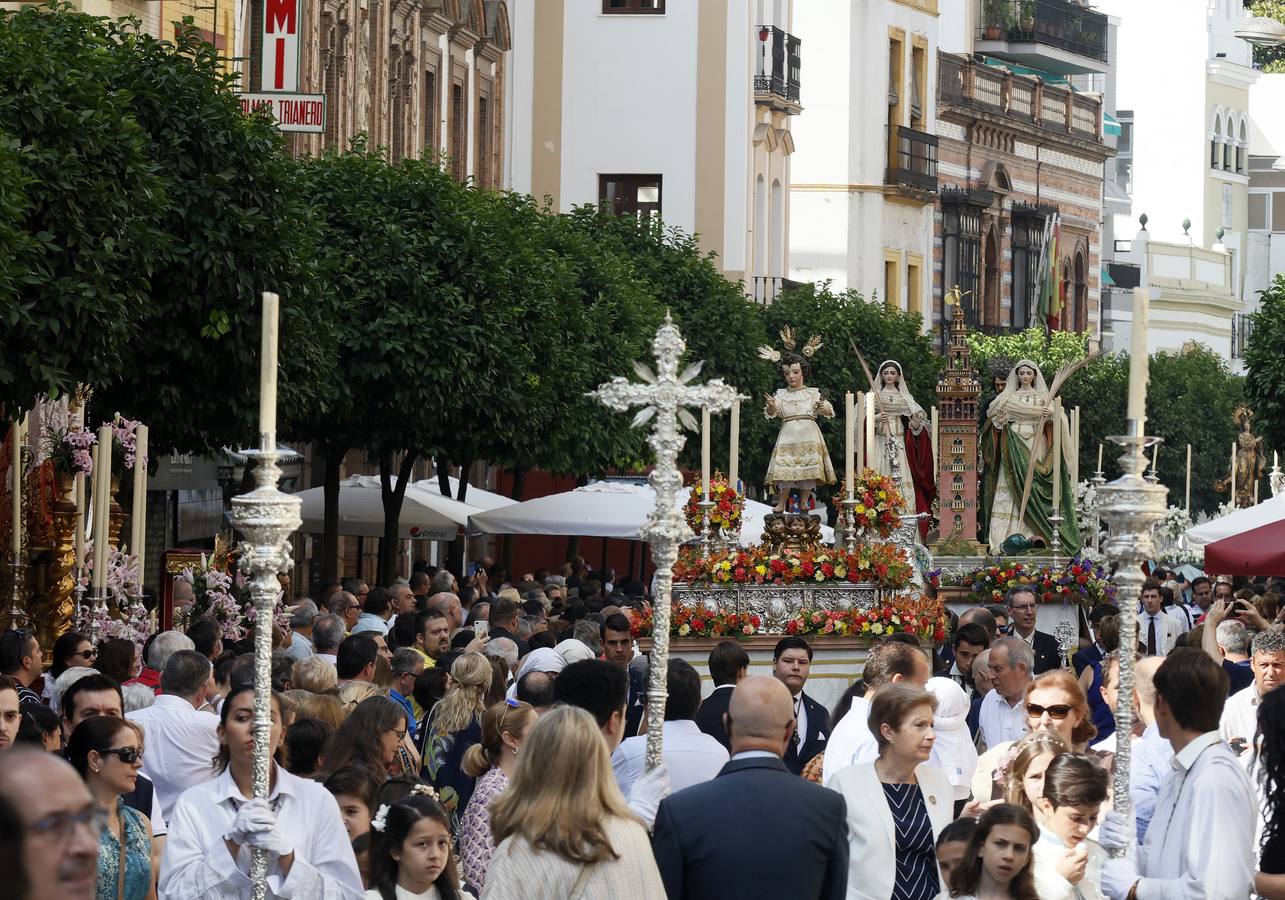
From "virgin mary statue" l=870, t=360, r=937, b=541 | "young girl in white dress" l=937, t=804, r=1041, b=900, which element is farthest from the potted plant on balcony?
"young girl in white dress" l=937, t=804, r=1041, b=900

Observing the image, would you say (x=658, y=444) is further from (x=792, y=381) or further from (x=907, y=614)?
(x=792, y=381)

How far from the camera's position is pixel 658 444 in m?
9.48

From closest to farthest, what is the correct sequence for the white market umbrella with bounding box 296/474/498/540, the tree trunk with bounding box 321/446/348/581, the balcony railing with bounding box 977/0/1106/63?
the tree trunk with bounding box 321/446/348/581 < the white market umbrella with bounding box 296/474/498/540 < the balcony railing with bounding box 977/0/1106/63

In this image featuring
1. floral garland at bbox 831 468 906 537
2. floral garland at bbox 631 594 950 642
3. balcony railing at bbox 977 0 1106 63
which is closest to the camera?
floral garland at bbox 631 594 950 642

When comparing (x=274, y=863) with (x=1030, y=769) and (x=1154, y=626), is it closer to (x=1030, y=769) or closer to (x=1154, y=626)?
(x=1030, y=769)

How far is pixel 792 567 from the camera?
17438 millimetres

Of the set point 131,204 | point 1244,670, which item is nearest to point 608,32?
point 131,204

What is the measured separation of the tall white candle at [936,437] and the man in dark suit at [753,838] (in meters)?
17.8

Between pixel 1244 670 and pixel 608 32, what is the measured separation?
40.9 meters

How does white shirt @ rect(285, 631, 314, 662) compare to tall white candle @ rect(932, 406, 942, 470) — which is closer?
white shirt @ rect(285, 631, 314, 662)

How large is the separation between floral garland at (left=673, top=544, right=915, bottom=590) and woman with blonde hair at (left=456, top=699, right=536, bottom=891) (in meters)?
7.06

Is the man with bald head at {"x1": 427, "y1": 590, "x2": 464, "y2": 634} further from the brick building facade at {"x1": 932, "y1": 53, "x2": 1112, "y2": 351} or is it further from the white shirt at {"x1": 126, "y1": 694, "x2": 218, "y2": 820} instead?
the brick building facade at {"x1": 932, "y1": 53, "x2": 1112, "y2": 351}

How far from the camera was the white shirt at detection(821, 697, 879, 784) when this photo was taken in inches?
389

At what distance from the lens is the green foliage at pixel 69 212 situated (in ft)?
53.7
